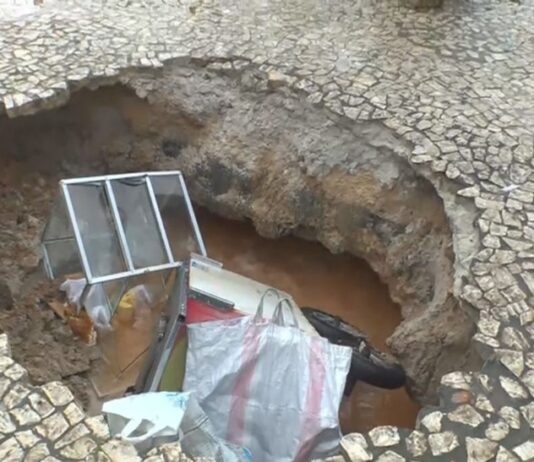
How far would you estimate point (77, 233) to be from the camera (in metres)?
3.53

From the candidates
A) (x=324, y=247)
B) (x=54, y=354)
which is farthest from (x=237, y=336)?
(x=324, y=247)

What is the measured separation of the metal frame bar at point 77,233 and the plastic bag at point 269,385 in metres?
0.60

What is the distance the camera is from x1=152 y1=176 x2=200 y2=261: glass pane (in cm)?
389

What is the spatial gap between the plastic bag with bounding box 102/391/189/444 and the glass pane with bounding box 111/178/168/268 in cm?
105

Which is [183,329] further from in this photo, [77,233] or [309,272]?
[309,272]

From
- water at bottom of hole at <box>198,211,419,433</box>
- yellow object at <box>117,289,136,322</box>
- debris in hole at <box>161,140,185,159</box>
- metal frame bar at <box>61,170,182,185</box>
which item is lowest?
water at bottom of hole at <box>198,211,419,433</box>

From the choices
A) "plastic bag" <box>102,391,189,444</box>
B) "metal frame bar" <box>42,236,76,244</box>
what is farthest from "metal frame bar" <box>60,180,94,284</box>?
"plastic bag" <box>102,391,189,444</box>

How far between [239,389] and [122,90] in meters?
1.85

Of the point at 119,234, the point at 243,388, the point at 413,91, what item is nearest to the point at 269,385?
the point at 243,388

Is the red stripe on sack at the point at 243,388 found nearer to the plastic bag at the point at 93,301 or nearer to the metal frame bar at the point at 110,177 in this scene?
Result: the plastic bag at the point at 93,301

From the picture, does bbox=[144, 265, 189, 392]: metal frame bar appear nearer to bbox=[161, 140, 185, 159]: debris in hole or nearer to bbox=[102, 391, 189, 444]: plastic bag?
bbox=[102, 391, 189, 444]: plastic bag

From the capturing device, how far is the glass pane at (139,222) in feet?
12.0

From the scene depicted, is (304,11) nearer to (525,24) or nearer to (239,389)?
(525,24)

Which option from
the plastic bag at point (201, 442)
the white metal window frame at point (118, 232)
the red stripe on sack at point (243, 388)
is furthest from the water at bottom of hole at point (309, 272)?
the plastic bag at point (201, 442)
